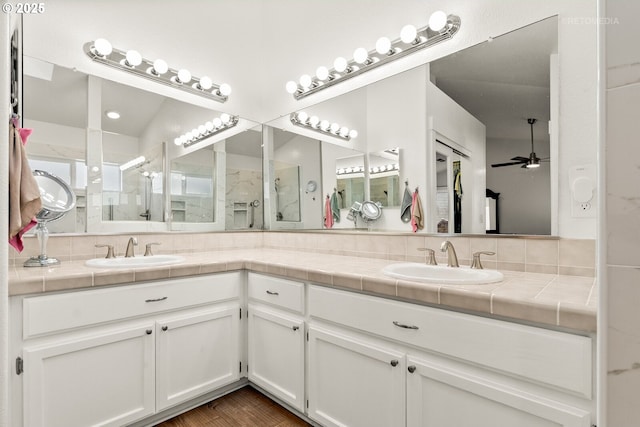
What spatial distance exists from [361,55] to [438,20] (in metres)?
0.51

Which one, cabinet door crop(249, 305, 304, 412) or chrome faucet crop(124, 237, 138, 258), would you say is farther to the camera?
chrome faucet crop(124, 237, 138, 258)

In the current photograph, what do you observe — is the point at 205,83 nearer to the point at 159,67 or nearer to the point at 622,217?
the point at 159,67

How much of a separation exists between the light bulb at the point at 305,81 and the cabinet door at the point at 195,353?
1.63m

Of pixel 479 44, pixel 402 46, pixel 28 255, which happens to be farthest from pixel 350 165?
pixel 28 255

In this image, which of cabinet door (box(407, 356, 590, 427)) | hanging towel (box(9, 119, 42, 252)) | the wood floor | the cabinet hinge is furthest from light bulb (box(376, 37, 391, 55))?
the cabinet hinge

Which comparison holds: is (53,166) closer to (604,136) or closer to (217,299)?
(217,299)

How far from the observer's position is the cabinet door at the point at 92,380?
1270 mm

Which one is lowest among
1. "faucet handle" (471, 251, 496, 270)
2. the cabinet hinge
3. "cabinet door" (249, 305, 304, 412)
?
"cabinet door" (249, 305, 304, 412)

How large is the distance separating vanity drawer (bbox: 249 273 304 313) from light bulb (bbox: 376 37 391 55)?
1428mm

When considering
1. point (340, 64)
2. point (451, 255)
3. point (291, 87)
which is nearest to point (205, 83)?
point (291, 87)

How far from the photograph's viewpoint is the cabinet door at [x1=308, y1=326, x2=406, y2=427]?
123 centimetres

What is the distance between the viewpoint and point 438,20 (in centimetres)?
164

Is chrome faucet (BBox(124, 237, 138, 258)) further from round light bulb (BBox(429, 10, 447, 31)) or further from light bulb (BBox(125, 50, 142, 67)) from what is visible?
round light bulb (BBox(429, 10, 447, 31))

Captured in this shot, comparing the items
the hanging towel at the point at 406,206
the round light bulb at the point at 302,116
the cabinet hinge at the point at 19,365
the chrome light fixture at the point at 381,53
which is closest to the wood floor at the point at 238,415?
the cabinet hinge at the point at 19,365
